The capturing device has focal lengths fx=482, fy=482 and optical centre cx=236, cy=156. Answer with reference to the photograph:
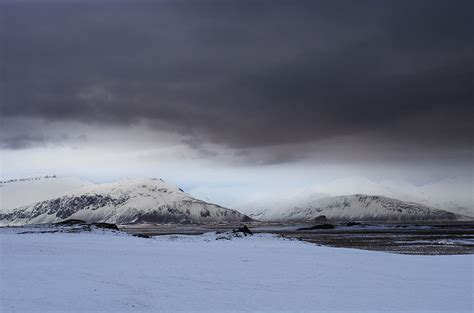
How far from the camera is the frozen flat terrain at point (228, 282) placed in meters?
19.9

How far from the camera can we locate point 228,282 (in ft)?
82.9

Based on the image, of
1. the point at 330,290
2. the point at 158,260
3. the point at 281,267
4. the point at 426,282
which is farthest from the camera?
the point at 158,260

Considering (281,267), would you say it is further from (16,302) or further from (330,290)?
(16,302)

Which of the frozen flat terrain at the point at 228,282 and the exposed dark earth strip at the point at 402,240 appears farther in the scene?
the exposed dark earth strip at the point at 402,240

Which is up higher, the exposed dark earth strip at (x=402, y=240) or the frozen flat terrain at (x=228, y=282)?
the exposed dark earth strip at (x=402, y=240)

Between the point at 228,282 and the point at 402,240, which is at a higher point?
the point at 402,240

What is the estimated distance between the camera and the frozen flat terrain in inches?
782

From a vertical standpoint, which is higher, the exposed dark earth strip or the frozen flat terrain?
the exposed dark earth strip

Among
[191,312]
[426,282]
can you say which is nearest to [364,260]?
[426,282]

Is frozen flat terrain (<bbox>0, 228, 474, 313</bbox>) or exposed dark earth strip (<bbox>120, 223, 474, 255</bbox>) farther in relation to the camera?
exposed dark earth strip (<bbox>120, 223, 474, 255</bbox>)

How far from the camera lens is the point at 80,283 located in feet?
77.5

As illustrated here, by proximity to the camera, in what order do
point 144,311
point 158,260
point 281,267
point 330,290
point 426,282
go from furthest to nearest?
point 158,260, point 281,267, point 426,282, point 330,290, point 144,311

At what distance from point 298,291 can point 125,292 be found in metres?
8.10

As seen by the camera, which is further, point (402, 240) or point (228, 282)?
point (402, 240)
